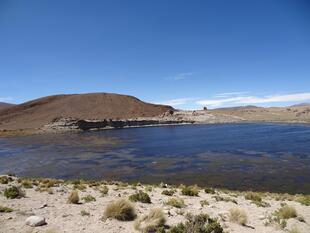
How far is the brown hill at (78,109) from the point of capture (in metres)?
161

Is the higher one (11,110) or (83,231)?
(11,110)

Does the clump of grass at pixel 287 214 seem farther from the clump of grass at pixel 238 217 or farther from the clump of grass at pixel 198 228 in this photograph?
the clump of grass at pixel 198 228

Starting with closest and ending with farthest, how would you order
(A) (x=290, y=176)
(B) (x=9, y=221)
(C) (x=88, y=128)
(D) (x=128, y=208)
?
(B) (x=9, y=221) → (D) (x=128, y=208) → (A) (x=290, y=176) → (C) (x=88, y=128)

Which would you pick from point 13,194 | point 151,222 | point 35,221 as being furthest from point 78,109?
point 151,222

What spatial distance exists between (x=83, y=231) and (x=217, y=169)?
2202 cm

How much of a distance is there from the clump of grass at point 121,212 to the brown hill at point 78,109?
149m

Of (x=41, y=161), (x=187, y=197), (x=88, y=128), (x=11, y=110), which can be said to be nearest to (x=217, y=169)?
(x=187, y=197)

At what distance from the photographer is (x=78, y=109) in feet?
567

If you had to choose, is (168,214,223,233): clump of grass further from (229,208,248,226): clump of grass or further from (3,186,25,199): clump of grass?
(3,186,25,199): clump of grass

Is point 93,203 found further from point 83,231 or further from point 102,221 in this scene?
point 83,231

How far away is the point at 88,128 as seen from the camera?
408 ft

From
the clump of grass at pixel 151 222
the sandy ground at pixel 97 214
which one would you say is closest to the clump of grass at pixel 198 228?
the clump of grass at pixel 151 222

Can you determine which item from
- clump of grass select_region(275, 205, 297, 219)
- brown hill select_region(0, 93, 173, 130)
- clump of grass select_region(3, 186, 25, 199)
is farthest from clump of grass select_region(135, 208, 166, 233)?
brown hill select_region(0, 93, 173, 130)

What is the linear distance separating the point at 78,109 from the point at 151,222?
6690 inches
